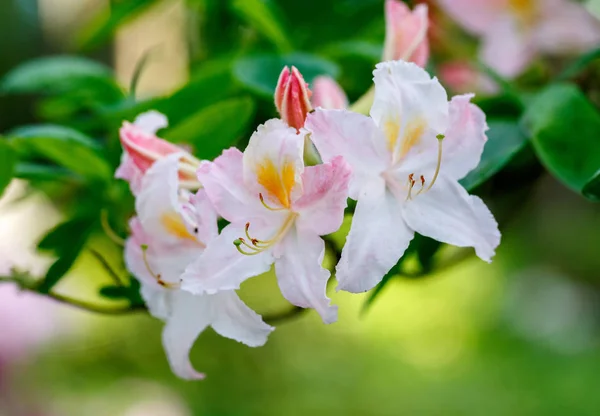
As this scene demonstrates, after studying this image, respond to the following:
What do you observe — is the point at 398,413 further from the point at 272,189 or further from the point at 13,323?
the point at 272,189

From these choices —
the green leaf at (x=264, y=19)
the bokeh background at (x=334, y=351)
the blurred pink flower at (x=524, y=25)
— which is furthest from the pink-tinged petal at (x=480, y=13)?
the bokeh background at (x=334, y=351)

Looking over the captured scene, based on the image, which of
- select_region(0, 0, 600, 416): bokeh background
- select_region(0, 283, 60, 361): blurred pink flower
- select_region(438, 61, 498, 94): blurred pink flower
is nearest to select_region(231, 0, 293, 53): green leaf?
select_region(438, 61, 498, 94): blurred pink flower

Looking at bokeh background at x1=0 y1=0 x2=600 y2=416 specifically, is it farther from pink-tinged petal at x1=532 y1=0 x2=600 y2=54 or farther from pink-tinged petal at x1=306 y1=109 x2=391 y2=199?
pink-tinged petal at x1=306 y1=109 x2=391 y2=199

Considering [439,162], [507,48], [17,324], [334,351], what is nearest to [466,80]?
[507,48]

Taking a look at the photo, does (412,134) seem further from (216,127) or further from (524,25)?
(524,25)

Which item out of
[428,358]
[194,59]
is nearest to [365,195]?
[194,59]
